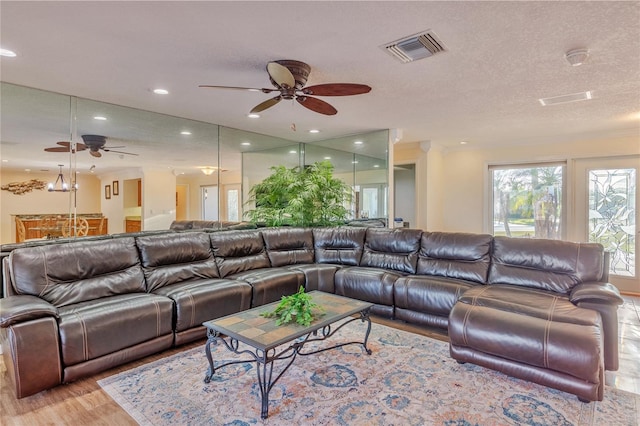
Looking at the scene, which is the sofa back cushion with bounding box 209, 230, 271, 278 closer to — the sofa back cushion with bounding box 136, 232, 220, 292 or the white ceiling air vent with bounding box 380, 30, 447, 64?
the sofa back cushion with bounding box 136, 232, 220, 292

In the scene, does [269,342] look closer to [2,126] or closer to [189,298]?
[189,298]

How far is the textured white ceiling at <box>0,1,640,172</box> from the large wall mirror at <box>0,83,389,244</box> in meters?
0.30

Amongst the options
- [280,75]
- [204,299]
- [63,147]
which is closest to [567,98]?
[280,75]

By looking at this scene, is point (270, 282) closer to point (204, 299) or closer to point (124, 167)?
point (204, 299)

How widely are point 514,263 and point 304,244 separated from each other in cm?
258

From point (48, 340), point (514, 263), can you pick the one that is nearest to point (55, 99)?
point (48, 340)

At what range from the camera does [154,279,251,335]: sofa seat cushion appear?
2.92 m

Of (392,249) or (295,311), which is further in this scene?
(392,249)

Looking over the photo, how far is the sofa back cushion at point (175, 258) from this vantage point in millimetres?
3320

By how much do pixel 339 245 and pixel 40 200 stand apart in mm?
3428

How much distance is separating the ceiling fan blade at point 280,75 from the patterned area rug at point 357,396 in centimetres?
219

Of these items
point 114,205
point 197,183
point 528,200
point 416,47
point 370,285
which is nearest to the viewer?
point 416,47

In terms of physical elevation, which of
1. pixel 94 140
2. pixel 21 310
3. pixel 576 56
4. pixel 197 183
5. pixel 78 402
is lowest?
pixel 78 402

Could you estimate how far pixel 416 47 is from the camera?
7.72 feet
